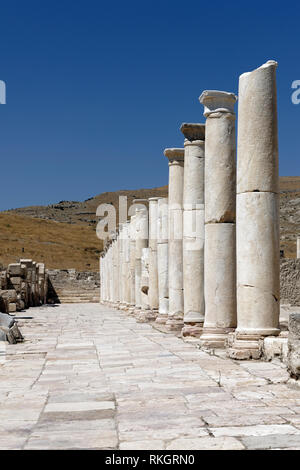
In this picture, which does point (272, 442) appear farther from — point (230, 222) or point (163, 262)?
point (163, 262)

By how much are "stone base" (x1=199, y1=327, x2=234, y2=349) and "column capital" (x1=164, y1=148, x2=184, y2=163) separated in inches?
244

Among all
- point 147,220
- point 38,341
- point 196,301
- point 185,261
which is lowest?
point 38,341

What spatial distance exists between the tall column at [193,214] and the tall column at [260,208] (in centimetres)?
372

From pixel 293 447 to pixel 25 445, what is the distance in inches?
79.5

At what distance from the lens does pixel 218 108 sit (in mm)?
11977

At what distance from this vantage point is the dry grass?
67100mm

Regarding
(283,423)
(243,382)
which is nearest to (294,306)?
(243,382)

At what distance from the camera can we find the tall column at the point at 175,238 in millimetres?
16156

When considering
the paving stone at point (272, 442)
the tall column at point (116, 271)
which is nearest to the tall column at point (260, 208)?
the paving stone at point (272, 442)

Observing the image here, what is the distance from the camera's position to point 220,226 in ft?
38.6

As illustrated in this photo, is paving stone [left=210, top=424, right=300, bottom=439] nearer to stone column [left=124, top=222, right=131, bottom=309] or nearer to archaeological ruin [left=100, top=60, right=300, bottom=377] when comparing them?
archaeological ruin [left=100, top=60, right=300, bottom=377]

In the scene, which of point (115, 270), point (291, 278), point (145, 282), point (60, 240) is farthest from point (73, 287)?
point (291, 278)

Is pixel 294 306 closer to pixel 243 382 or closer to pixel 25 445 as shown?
pixel 243 382
